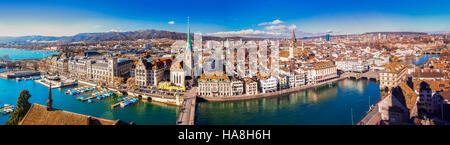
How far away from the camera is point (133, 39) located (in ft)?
187

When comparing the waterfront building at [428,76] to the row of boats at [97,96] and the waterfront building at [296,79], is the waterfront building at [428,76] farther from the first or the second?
the row of boats at [97,96]

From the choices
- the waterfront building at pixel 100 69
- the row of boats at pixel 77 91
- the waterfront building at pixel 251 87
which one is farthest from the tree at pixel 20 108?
the waterfront building at pixel 100 69

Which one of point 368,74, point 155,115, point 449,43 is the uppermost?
point 449,43

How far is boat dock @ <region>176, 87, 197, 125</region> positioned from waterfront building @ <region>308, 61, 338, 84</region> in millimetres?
8592

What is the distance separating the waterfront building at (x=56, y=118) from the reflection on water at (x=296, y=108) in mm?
5866

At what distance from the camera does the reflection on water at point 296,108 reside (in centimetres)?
960

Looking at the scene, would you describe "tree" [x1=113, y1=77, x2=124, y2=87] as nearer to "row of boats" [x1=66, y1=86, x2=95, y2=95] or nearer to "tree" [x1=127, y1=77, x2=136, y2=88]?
"tree" [x1=127, y1=77, x2=136, y2=88]

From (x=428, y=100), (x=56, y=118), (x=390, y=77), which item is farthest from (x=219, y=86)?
(x=390, y=77)

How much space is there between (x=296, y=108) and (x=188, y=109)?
5.07m

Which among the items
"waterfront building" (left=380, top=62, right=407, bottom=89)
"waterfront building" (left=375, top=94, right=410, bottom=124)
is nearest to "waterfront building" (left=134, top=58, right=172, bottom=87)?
"waterfront building" (left=375, top=94, right=410, bottom=124)
